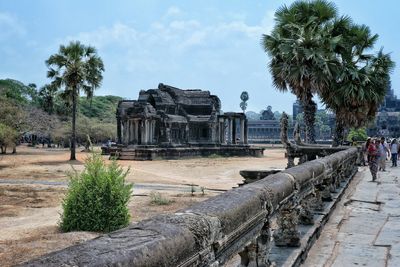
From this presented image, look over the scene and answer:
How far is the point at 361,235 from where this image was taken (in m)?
6.54

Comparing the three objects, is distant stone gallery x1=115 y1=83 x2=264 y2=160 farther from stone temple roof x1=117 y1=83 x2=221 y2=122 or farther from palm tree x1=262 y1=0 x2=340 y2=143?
palm tree x1=262 y1=0 x2=340 y2=143

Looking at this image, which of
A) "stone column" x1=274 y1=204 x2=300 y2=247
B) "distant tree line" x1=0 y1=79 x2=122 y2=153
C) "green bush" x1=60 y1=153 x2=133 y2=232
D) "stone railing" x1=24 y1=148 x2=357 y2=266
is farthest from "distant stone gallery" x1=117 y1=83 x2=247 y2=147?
"stone railing" x1=24 y1=148 x2=357 y2=266

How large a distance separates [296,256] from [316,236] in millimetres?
1570

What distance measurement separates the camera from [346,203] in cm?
955

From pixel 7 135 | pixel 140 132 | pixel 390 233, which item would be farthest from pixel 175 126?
pixel 390 233

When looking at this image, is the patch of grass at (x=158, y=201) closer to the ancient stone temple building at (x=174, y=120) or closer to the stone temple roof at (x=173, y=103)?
the ancient stone temple building at (x=174, y=120)

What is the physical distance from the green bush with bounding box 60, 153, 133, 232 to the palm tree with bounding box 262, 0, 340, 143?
11.4m

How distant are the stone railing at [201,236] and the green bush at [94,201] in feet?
20.4

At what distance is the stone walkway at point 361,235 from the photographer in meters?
5.24

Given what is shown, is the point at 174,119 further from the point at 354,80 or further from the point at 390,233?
the point at 390,233

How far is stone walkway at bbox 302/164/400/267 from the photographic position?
5242 mm

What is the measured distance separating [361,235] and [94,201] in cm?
580

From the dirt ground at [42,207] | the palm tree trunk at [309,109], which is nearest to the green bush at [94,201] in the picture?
the dirt ground at [42,207]

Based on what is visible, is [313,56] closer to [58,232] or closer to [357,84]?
[357,84]
